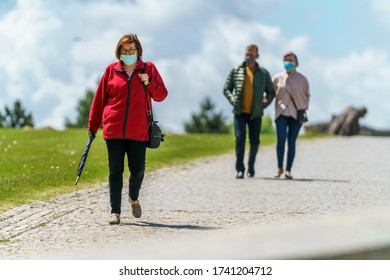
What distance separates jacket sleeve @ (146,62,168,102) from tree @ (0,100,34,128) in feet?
117

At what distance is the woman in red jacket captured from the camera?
26.3ft

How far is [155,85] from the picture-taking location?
813 centimetres

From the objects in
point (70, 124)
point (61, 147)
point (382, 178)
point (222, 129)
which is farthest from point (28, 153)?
point (70, 124)

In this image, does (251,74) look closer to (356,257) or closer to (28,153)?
(28,153)

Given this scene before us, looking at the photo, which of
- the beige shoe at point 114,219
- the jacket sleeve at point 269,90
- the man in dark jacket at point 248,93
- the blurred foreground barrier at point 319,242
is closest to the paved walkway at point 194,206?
the beige shoe at point 114,219

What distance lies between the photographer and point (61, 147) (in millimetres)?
21891

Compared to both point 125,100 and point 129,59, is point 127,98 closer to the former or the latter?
point 125,100

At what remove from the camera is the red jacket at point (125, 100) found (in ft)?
26.3

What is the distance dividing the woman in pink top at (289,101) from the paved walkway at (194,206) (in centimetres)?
62

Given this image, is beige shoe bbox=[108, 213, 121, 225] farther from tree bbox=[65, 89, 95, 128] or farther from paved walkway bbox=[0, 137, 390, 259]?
tree bbox=[65, 89, 95, 128]

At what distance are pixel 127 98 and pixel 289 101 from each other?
22.8ft

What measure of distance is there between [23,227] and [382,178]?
8205 mm

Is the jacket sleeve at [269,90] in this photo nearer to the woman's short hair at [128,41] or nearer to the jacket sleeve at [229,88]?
the jacket sleeve at [229,88]
